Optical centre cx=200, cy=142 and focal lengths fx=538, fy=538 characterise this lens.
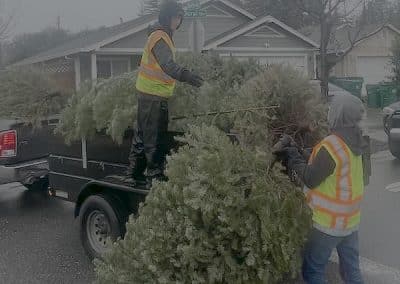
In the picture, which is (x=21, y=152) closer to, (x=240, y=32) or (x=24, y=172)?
(x=24, y=172)

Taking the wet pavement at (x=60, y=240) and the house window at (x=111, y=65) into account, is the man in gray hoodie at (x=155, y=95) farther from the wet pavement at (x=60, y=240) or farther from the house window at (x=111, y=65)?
the house window at (x=111, y=65)

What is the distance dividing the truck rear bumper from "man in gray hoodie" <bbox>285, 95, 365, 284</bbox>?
453 centimetres

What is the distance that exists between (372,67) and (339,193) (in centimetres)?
3075

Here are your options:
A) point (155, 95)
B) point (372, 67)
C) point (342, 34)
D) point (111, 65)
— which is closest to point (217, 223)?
point (155, 95)

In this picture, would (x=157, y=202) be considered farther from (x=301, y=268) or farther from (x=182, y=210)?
(x=301, y=268)

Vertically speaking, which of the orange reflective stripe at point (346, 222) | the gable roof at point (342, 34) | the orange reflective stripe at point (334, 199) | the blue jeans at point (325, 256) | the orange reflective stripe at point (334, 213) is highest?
the gable roof at point (342, 34)

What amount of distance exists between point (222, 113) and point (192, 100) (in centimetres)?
78

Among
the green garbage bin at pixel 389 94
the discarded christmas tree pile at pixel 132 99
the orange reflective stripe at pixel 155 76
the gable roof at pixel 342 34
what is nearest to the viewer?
the orange reflective stripe at pixel 155 76

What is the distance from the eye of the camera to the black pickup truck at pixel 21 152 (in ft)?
23.1

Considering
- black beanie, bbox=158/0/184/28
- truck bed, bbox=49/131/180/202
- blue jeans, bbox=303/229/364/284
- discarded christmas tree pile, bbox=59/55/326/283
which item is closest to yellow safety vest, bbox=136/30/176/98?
black beanie, bbox=158/0/184/28

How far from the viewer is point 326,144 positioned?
11.8 ft

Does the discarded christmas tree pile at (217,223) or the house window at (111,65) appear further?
the house window at (111,65)

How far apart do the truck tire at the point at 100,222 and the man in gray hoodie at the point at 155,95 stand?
0.30 m

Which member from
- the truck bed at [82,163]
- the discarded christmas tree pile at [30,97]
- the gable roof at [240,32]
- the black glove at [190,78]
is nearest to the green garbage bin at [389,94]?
the gable roof at [240,32]
